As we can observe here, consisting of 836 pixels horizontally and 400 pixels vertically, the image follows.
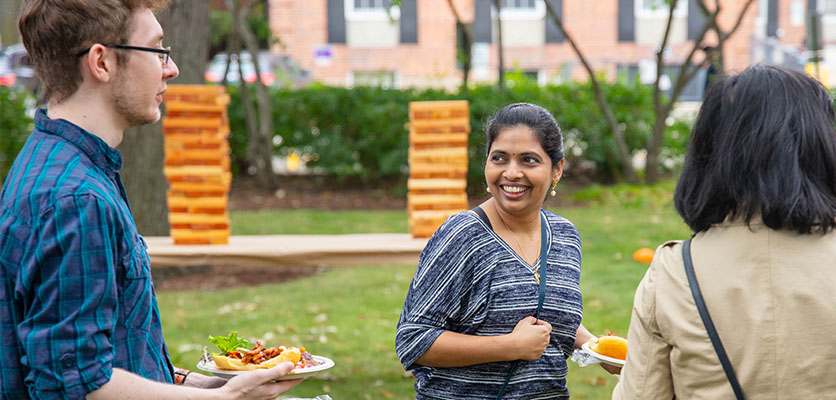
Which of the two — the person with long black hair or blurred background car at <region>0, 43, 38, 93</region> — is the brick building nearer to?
blurred background car at <region>0, 43, 38, 93</region>

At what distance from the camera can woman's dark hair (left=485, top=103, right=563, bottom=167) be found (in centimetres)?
300

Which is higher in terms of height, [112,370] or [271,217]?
[112,370]

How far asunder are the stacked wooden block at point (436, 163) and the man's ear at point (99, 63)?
3545 millimetres

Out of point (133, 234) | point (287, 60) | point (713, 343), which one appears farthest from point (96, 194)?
point (287, 60)

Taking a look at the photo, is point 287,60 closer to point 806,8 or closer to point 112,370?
point 806,8

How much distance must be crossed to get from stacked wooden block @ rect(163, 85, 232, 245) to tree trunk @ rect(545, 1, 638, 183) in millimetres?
8802

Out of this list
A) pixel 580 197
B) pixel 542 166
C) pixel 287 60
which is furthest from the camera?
pixel 287 60

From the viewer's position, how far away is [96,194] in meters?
1.82

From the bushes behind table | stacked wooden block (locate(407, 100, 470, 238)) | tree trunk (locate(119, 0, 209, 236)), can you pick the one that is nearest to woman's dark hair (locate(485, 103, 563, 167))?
stacked wooden block (locate(407, 100, 470, 238))

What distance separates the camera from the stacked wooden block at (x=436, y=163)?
5.45 metres

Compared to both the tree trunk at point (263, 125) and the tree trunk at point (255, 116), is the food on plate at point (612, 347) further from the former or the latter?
the tree trunk at point (263, 125)

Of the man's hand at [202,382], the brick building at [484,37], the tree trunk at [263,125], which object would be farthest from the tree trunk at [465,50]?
the brick building at [484,37]

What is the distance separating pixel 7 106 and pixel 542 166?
1168 centimetres

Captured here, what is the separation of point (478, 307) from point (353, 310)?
16.9 ft
